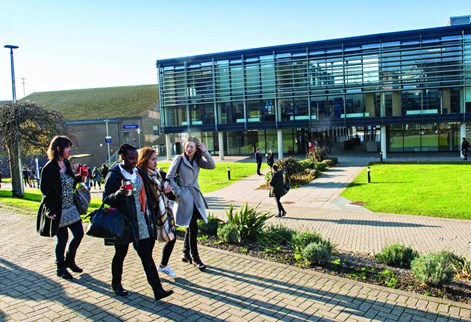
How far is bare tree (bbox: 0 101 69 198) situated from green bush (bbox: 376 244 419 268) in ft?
47.9

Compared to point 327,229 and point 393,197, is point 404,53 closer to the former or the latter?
point 393,197

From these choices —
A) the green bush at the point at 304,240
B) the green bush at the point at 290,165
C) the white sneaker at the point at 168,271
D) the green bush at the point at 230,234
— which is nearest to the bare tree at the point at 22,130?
the green bush at the point at 290,165

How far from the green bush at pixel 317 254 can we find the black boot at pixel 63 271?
3.33 metres

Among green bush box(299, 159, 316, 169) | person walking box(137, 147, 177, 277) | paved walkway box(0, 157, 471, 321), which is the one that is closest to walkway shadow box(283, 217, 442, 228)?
paved walkway box(0, 157, 471, 321)

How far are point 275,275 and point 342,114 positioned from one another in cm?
2847

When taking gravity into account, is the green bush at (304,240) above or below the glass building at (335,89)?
below

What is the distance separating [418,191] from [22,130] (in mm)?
15781

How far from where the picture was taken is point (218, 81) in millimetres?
36219

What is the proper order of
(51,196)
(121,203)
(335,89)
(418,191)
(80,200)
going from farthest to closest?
(335,89) < (418,191) < (80,200) < (51,196) < (121,203)

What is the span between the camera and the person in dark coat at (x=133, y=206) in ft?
15.1


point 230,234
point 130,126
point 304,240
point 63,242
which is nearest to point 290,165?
point 230,234

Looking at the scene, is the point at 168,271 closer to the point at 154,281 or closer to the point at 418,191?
the point at 154,281

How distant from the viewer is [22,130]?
647 inches

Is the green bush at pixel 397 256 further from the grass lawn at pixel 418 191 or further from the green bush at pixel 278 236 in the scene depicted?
the grass lawn at pixel 418 191
